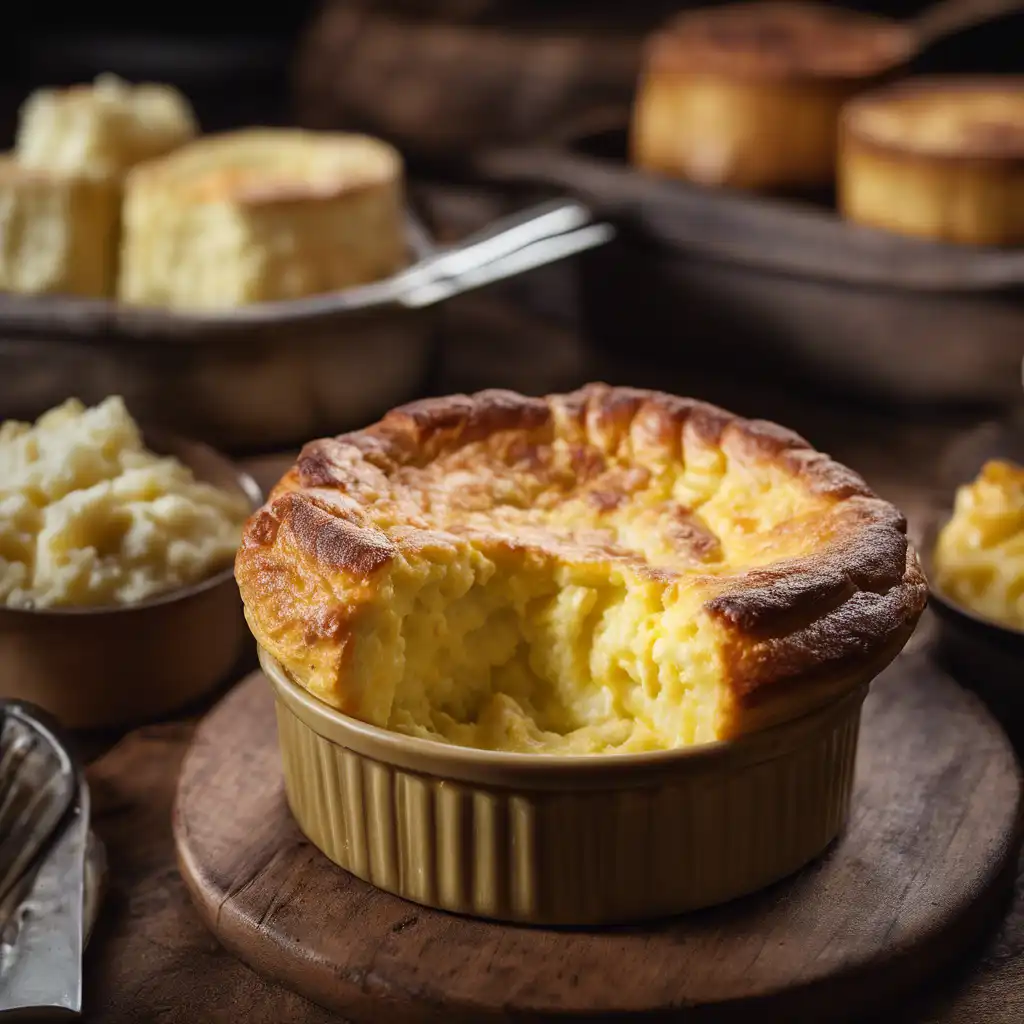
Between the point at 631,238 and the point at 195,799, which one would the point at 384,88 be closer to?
the point at 631,238

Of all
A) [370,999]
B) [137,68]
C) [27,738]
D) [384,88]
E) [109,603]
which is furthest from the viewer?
[137,68]

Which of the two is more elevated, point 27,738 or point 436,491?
point 436,491

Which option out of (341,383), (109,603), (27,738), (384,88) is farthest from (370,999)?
(384,88)

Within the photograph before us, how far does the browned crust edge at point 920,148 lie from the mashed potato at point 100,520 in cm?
174

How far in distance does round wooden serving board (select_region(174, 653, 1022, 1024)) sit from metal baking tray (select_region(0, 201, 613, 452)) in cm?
117

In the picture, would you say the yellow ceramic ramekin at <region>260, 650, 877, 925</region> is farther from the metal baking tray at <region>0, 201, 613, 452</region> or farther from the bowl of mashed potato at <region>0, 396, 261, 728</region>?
the metal baking tray at <region>0, 201, 613, 452</region>

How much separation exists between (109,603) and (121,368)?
0.93 metres

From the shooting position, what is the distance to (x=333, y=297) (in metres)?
3.20

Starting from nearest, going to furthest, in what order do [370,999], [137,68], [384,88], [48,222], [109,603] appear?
[370,999] → [109,603] → [48,222] → [384,88] → [137,68]

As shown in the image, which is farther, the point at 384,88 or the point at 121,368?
the point at 384,88

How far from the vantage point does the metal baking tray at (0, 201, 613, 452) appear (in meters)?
3.11

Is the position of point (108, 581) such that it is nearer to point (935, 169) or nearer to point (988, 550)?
point (988, 550)

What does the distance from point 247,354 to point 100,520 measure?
2.79 ft

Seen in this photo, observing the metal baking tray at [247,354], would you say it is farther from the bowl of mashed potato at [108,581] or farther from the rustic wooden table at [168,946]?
the bowl of mashed potato at [108,581]
